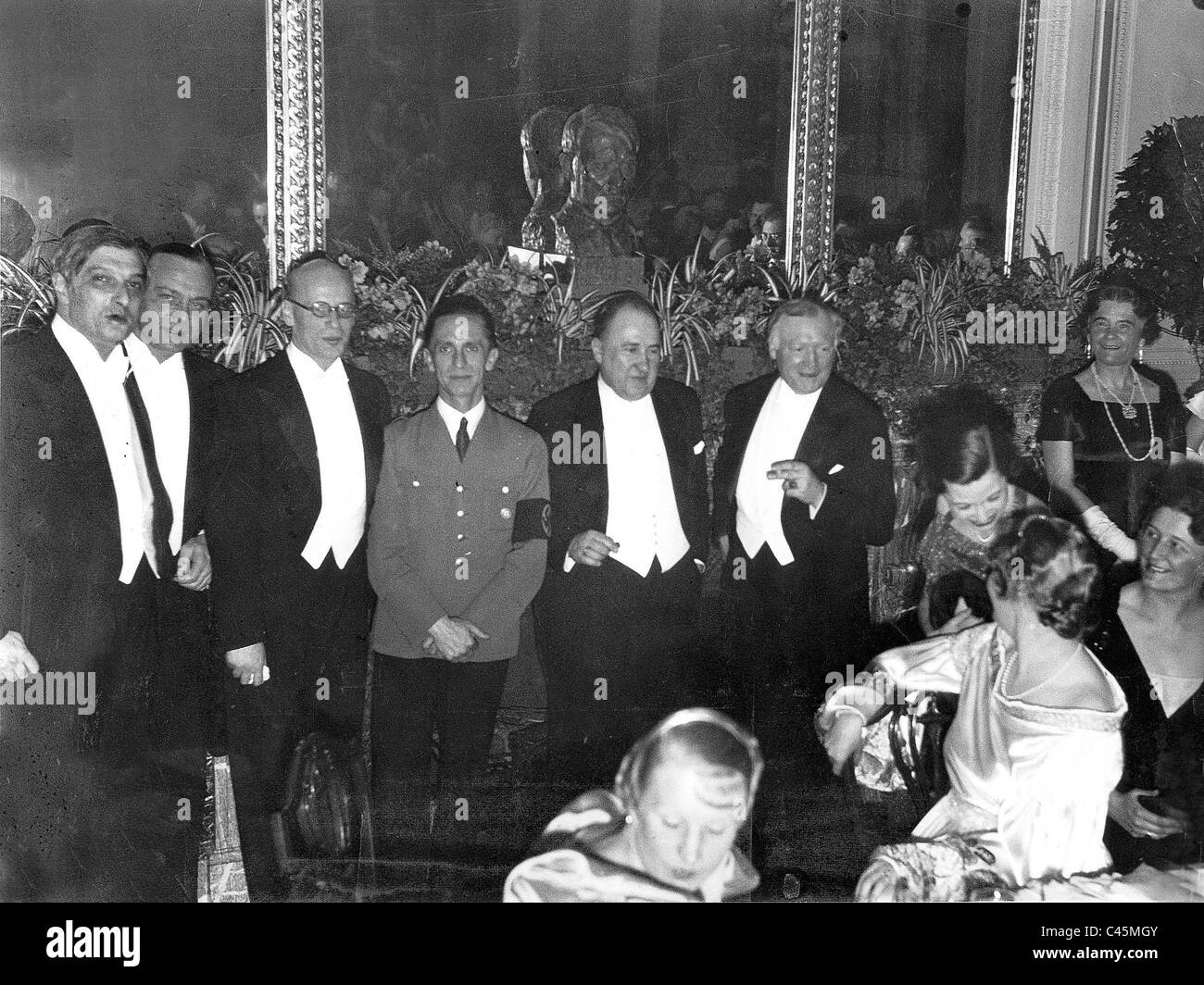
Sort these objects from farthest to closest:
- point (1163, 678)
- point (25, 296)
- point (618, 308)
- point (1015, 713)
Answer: point (1163, 678), point (1015, 713), point (618, 308), point (25, 296)

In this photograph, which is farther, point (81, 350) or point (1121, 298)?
point (1121, 298)

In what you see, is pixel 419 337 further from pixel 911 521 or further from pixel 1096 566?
pixel 1096 566

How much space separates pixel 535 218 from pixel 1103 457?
2.32 m

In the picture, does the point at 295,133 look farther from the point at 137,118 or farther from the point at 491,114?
the point at 491,114

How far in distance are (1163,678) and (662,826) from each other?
2.01m

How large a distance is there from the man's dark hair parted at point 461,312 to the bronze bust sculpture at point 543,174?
29cm

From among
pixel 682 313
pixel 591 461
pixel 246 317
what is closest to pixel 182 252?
pixel 246 317

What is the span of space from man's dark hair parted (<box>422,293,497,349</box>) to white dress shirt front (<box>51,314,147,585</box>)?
42.8 inches

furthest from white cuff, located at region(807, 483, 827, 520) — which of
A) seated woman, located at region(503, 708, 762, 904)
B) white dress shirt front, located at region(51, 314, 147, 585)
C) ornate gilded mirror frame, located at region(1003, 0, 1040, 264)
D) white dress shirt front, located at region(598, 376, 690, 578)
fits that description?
white dress shirt front, located at region(51, 314, 147, 585)

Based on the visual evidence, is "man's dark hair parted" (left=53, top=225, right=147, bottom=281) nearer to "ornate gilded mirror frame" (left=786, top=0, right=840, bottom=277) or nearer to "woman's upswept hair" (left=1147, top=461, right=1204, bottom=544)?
"ornate gilded mirror frame" (left=786, top=0, right=840, bottom=277)

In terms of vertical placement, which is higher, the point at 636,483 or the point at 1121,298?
the point at 1121,298

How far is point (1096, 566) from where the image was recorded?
14.8ft

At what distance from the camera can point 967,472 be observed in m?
4.49

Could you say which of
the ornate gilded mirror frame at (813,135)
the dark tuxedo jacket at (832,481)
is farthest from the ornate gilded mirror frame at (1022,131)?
the dark tuxedo jacket at (832,481)
